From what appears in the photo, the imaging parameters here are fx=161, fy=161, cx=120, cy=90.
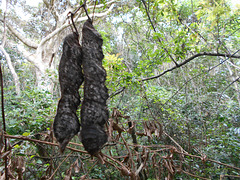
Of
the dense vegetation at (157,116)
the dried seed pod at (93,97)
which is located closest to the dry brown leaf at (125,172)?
the dense vegetation at (157,116)

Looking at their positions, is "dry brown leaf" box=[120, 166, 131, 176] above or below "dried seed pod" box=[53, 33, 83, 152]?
below

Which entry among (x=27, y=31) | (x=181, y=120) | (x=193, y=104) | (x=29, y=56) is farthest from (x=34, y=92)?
(x=27, y=31)

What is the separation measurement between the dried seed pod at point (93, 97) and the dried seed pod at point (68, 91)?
0.05 metres

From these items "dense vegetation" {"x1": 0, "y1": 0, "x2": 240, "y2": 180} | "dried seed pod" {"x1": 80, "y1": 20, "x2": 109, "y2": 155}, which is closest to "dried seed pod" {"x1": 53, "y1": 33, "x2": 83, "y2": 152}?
"dried seed pod" {"x1": 80, "y1": 20, "x2": 109, "y2": 155}

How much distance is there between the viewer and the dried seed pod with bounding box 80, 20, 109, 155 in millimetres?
688

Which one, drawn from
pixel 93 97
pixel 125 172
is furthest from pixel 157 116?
pixel 93 97

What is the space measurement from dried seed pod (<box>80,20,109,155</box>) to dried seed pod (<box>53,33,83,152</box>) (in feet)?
0.15

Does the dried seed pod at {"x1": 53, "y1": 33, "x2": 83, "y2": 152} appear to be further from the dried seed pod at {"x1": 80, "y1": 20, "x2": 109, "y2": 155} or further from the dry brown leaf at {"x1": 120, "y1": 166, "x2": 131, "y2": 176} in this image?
the dry brown leaf at {"x1": 120, "y1": 166, "x2": 131, "y2": 176}

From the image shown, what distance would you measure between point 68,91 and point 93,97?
12 cm

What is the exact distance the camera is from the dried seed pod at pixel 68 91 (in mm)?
706

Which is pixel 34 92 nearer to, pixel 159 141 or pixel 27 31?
pixel 159 141

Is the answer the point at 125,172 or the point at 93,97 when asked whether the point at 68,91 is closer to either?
the point at 93,97

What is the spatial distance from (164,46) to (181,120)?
6.21 ft

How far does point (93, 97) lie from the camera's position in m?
0.72
